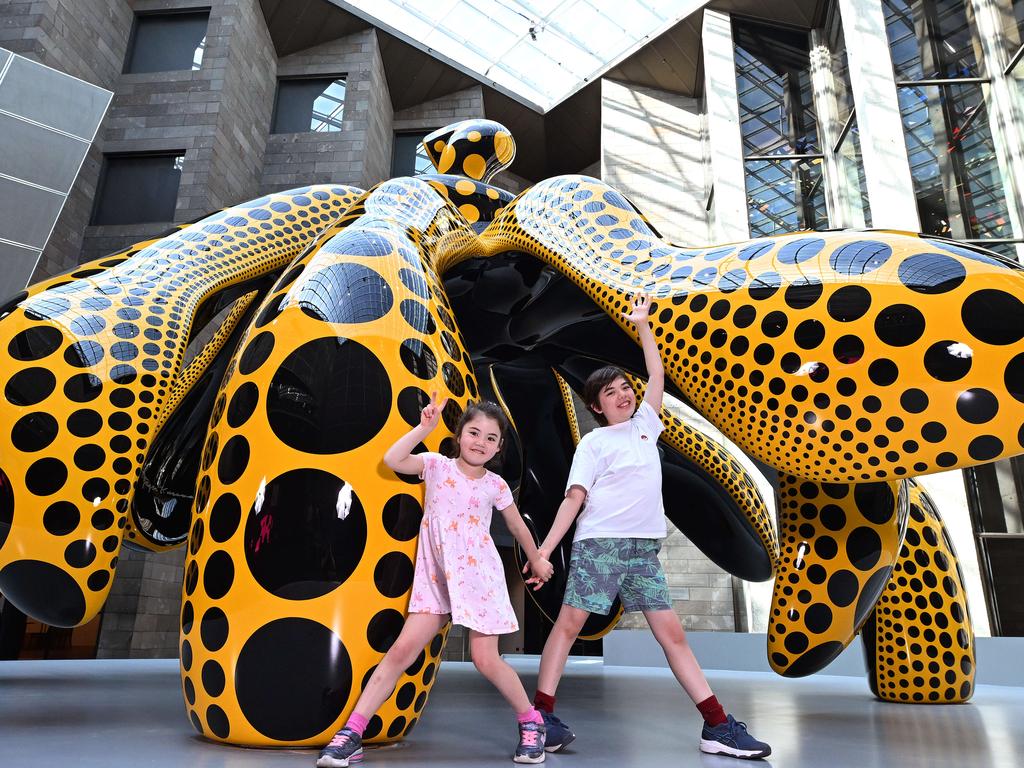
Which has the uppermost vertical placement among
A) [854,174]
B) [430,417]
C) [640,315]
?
[854,174]

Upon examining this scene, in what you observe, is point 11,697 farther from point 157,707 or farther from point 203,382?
point 203,382

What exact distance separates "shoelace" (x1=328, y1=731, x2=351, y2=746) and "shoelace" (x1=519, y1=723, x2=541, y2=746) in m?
0.60

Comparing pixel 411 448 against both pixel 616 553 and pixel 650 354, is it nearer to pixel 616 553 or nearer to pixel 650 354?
pixel 616 553

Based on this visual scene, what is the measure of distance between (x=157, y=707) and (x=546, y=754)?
2.43 metres

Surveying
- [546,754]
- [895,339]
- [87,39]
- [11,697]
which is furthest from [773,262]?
[87,39]

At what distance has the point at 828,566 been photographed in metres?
4.30

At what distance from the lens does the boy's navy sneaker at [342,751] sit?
237 centimetres

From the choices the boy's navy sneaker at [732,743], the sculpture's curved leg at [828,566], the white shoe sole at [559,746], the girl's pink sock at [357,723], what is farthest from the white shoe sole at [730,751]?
the sculpture's curved leg at [828,566]

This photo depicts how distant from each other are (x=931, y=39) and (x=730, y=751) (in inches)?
672

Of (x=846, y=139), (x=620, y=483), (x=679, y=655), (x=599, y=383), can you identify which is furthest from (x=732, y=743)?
(x=846, y=139)

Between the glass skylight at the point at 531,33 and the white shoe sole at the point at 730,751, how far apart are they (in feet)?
68.4

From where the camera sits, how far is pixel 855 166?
666 inches

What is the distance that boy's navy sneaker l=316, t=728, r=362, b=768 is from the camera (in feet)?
7.79

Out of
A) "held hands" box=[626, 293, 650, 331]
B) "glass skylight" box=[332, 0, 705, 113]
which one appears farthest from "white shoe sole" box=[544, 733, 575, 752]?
"glass skylight" box=[332, 0, 705, 113]
